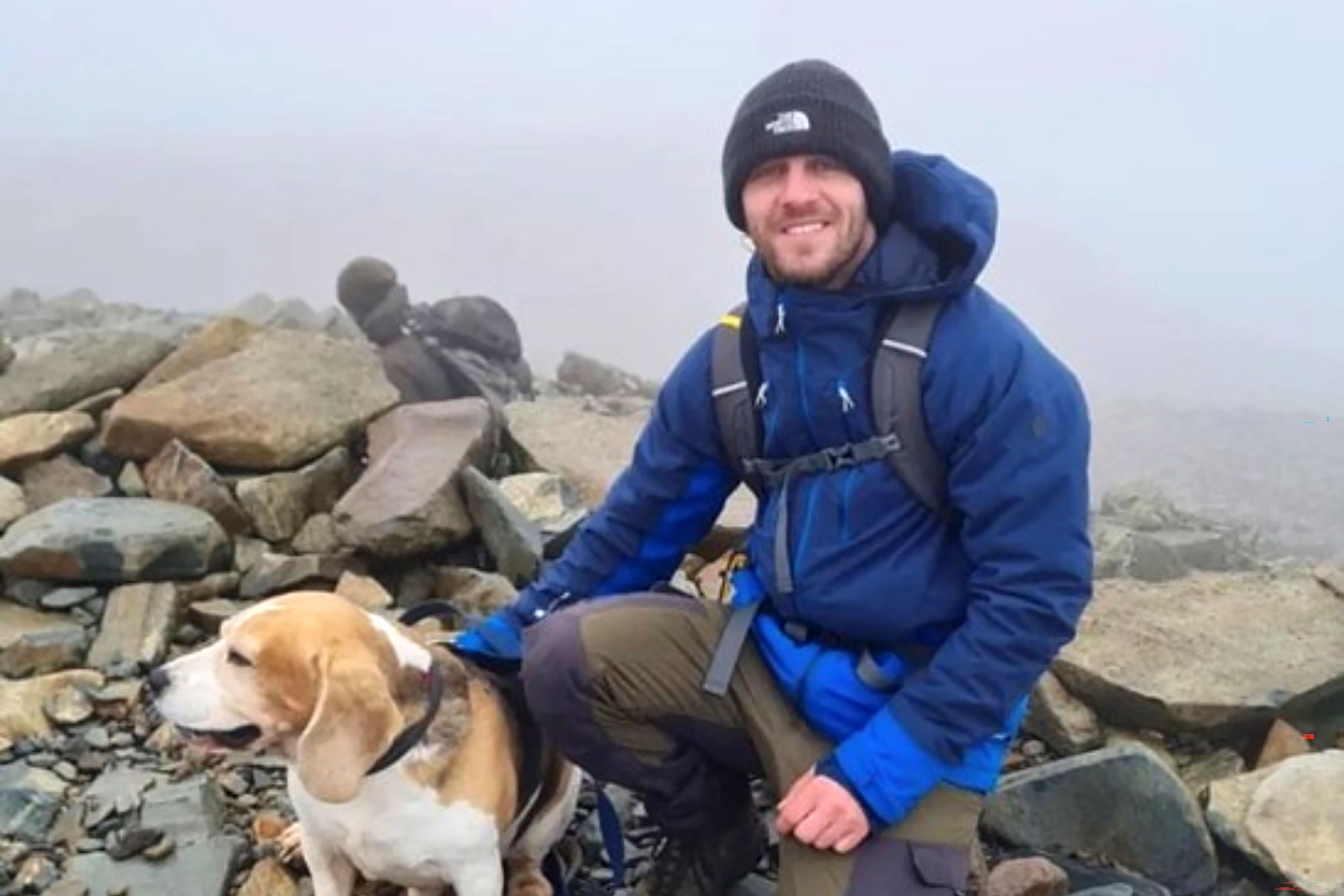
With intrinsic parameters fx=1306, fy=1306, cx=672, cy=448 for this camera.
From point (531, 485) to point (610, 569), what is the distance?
2.96m

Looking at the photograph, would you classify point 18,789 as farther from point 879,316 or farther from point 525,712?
point 879,316

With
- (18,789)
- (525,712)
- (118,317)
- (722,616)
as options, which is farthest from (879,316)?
(118,317)

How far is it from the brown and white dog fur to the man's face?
1.60 m

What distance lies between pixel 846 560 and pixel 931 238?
970 millimetres

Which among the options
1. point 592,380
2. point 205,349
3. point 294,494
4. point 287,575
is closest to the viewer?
point 287,575

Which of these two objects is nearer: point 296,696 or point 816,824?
point 296,696

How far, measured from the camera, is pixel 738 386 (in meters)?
4.07

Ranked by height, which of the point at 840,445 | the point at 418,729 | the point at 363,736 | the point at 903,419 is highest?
the point at 903,419

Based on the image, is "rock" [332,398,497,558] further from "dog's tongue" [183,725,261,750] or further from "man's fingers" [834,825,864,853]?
"man's fingers" [834,825,864,853]

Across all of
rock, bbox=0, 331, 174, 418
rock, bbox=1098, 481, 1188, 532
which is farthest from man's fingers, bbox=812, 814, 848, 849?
rock, bbox=1098, 481, 1188, 532

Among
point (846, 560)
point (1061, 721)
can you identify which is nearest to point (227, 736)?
point (846, 560)

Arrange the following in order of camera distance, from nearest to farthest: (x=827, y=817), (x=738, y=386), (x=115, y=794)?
(x=827, y=817) < (x=738, y=386) < (x=115, y=794)

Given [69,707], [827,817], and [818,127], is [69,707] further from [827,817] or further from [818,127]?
[818,127]

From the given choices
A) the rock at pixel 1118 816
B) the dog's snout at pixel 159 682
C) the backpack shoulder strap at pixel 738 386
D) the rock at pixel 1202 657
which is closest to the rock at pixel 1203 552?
the rock at pixel 1202 657
